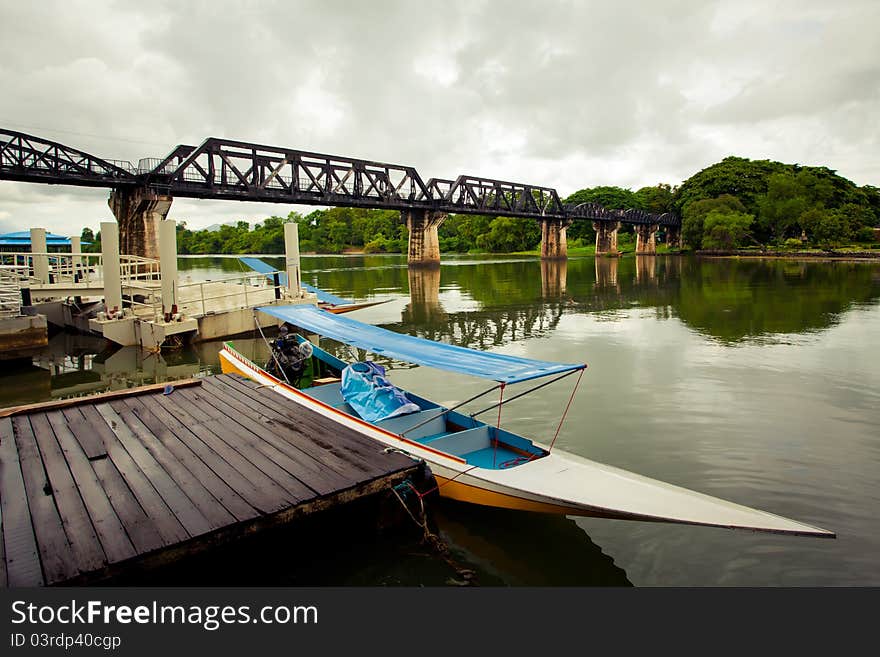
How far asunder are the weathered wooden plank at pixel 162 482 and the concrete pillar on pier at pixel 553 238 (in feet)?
340

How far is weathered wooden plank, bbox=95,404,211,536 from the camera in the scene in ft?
18.8

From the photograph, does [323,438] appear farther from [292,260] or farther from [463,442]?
[292,260]

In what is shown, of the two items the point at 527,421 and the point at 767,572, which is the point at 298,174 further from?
the point at 767,572

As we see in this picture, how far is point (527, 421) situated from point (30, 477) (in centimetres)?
866

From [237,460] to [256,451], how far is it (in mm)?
372

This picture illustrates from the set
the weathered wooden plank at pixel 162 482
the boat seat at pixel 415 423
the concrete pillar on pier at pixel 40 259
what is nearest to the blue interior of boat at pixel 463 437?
the boat seat at pixel 415 423

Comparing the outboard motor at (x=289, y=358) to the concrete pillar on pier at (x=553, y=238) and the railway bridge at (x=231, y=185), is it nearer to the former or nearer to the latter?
the railway bridge at (x=231, y=185)

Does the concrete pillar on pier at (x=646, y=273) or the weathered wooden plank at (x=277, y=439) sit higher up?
the concrete pillar on pier at (x=646, y=273)

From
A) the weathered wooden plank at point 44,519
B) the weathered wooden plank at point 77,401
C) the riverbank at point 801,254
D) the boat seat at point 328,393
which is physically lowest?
the weathered wooden plank at point 44,519

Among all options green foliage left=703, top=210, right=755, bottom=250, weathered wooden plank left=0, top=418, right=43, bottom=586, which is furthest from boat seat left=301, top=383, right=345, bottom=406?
green foliage left=703, top=210, right=755, bottom=250

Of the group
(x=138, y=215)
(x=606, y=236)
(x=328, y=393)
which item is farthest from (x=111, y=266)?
(x=606, y=236)

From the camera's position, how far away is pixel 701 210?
321 feet

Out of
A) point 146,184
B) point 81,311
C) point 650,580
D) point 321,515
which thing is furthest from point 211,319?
point 146,184

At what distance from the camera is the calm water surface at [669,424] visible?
663 centimetres
